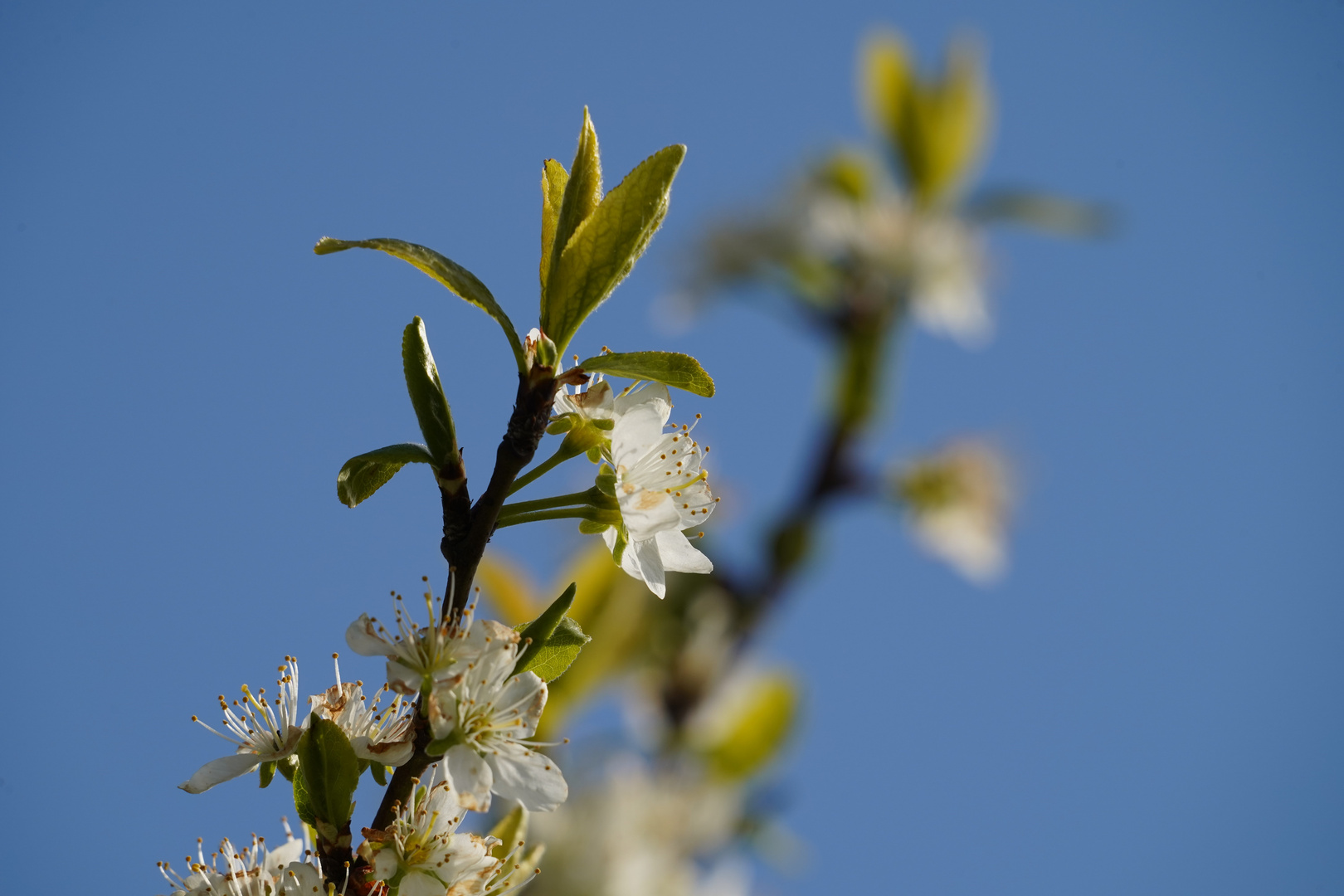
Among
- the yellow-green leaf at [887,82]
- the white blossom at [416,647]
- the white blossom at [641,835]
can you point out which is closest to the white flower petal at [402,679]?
the white blossom at [416,647]

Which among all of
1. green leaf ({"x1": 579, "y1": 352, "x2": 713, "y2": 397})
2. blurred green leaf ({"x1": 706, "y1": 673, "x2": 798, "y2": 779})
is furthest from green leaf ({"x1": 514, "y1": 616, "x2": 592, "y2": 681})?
blurred green leaf ({"x1": 706, "y1": 673, "x2": 798, "y2": 779})

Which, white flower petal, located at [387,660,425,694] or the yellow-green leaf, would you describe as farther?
the yellow-green leaf

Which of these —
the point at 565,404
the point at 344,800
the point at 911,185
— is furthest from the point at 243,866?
the point at 911,185

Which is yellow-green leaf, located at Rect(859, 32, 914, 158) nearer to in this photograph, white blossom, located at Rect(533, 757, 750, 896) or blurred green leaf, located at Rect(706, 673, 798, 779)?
blurred green leaf, located at Rect(706, 673, 798, 779)

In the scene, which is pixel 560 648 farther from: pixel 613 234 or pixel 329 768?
pixel 613 234

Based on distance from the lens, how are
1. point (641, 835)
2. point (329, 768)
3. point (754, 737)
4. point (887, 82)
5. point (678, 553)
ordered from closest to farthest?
point (329, 768) < point (678, 553) < point (641, 835) < point (754, 737) < point (887, 82)

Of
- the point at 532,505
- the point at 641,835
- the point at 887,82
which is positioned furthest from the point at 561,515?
the point at 887,82

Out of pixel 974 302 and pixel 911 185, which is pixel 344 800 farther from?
pixel 911 185
